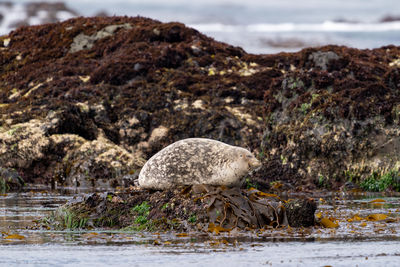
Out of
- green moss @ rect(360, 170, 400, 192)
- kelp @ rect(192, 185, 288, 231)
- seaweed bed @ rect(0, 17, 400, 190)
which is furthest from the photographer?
seaweed bed @ rect(0, 17, 400, 190)

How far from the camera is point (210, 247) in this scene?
7.21 meters

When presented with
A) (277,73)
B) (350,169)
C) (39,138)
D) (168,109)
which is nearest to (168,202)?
(350,169)

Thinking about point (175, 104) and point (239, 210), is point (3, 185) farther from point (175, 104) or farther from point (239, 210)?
point (239, 210)

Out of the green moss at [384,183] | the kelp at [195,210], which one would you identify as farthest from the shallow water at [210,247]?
the green moss at [384,183]

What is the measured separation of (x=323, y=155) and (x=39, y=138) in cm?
865

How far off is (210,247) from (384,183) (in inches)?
396

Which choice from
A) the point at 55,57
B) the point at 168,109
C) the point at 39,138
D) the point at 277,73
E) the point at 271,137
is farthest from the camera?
the point at 55,57

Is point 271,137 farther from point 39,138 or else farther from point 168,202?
point 168,202

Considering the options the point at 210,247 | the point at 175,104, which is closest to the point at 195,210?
the point at 210,247

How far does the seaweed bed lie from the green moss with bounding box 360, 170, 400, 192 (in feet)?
0.43

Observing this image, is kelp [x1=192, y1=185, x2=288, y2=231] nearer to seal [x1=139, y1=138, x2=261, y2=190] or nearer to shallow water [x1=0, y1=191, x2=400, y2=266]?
shallow water [x1=0, y1=191, x2=400, y2=266]

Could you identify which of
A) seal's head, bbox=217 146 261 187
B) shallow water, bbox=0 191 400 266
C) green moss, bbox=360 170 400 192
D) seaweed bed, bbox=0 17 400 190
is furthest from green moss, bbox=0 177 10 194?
seal's head, bbox=217 146 261 187

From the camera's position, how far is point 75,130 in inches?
856

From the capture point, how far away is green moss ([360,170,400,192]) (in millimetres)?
16250
